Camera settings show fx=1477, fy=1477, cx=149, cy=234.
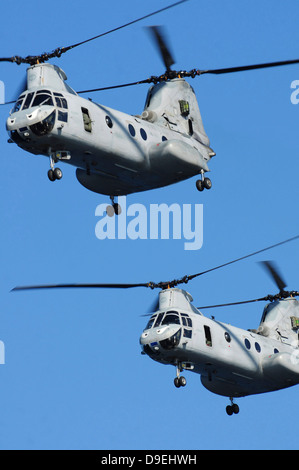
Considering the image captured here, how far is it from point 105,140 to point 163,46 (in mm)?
11329

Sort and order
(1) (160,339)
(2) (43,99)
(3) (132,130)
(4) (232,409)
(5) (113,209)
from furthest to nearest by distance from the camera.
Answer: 1. (4) (232,409)
2. (5) (113,209)
3. (1) (160,339)
4. (3) (132,130)
5. (2) (43,99)

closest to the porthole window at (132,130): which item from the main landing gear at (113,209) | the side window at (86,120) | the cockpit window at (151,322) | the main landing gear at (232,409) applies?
the side window at (86,120)

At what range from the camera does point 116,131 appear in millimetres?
76688

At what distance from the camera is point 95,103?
251 feet

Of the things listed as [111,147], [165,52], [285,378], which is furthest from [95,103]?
[285,378]

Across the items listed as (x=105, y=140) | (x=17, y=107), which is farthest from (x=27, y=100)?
(x=105, y=140)

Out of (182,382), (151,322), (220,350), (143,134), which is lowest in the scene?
(182,382)

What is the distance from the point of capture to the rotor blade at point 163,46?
84.5 meters

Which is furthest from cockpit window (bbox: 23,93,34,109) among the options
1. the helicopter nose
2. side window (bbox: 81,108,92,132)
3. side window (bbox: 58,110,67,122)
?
the helicopter nose

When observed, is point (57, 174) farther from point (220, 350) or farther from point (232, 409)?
point (232, 409)
